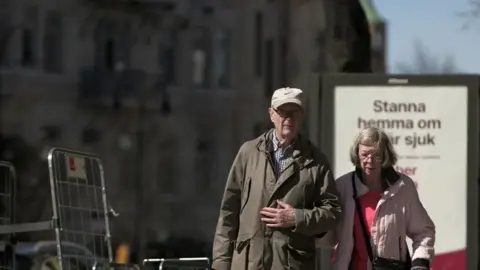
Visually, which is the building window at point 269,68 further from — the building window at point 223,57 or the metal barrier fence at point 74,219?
the metal barrier fence at point 74,219

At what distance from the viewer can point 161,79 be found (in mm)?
9422

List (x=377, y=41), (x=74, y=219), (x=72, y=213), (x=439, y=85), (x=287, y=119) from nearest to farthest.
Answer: (x=287, y=119), (x=439, y=85), (x=72, y=213), (x=74, y=219), (x=377, y=41)

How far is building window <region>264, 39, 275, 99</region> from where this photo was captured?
9258 mm

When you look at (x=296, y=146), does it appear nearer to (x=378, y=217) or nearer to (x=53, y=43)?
(x=378, y=217)

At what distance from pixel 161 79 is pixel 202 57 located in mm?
465

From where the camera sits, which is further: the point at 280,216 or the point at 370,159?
the point at 370,159

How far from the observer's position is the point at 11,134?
358 inches

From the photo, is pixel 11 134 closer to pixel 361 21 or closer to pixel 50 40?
pixel 50 40

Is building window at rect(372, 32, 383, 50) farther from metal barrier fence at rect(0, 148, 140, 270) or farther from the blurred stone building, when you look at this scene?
metal barrier fence at rect(0, 148, 140, 270)

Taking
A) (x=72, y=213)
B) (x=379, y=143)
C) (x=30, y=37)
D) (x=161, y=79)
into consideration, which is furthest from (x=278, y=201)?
(x=30, y=37)

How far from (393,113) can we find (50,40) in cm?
441

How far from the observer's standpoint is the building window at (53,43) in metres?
9.21

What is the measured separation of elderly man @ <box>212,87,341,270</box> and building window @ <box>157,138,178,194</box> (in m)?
5.42

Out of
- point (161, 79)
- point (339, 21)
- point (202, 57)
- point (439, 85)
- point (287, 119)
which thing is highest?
point (339, 21)
